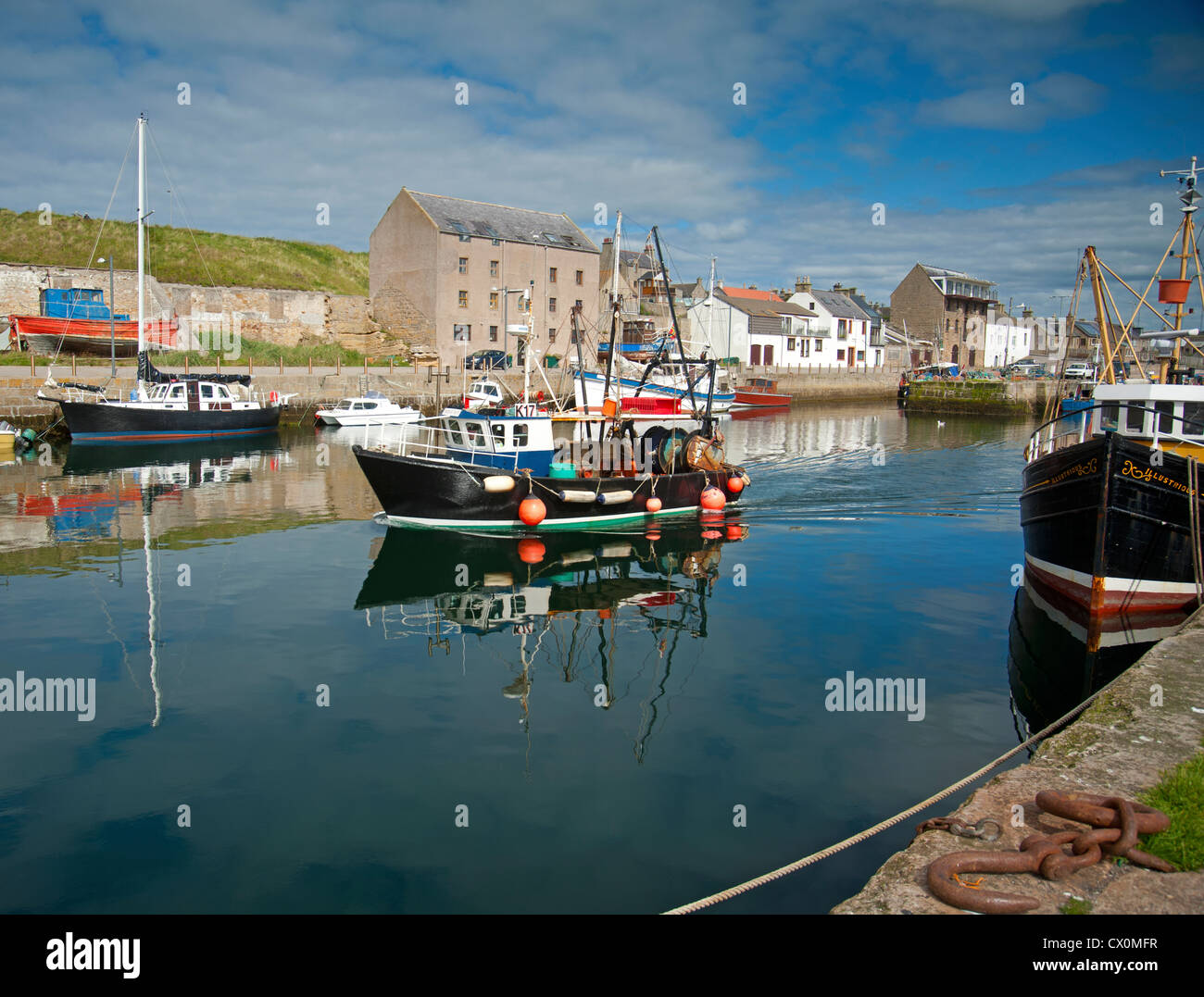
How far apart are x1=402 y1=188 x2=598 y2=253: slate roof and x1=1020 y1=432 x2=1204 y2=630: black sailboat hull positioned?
151 feet

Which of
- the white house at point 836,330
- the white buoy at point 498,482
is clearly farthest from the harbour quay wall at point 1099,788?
the white house at point 836,330

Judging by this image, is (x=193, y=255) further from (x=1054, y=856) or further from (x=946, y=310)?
(x=946, y=310)

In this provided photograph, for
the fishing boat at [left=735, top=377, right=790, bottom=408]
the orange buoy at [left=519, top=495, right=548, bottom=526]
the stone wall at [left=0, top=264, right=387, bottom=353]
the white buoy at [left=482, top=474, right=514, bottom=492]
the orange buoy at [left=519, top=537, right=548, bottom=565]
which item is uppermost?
the stone wall at [left=0, top=264, right=387, bottom=353]

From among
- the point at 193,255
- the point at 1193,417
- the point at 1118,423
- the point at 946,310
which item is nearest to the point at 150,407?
the point at 193,255

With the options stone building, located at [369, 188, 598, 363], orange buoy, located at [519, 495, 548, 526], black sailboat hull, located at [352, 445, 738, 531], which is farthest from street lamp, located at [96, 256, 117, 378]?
orange buoy, located at [519, 495, 548, 526]

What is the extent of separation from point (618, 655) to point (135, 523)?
1389cm

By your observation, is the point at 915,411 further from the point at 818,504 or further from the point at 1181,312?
the point at 1181,312

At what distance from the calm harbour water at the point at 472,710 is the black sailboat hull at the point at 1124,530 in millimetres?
1687

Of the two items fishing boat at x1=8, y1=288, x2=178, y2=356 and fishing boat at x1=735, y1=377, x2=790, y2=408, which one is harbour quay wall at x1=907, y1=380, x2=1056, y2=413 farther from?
fishing boat at x1=8, y1=288, x2=178, y2=356

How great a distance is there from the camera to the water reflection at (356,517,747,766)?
11406 millimetres

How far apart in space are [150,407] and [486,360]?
20622 millimetres

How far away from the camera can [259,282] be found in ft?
175

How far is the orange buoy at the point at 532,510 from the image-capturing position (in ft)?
61.7
